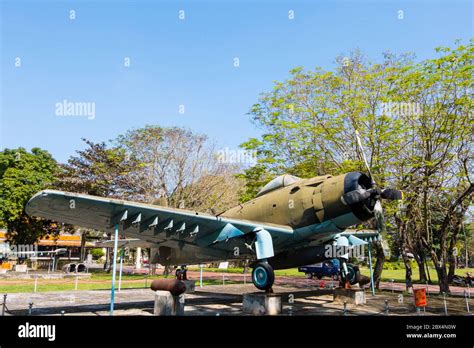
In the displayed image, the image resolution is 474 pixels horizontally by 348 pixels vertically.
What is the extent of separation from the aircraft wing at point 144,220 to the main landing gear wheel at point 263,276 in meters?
1.31

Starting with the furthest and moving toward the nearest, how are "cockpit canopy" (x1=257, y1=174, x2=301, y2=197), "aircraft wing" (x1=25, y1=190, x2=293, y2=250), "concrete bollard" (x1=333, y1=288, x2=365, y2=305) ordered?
1. "concrete bollard" (x1=333, y1=288, x2=365, y2=305)
2. "cockpit canopy" (x1=257, y1=174, x2=301, y2=197)
3. "aircraft wing" (x1=25, y1=190, x2=293, y2=250)

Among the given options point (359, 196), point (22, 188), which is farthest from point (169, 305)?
point (22, 188)

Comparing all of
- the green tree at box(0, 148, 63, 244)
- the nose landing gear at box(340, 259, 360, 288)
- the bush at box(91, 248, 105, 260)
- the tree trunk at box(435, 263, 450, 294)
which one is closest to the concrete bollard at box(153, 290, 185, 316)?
the nose landing gear at box(340, 259, 360, 288)

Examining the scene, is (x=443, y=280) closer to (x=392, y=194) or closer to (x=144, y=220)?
(x=392, y=194)

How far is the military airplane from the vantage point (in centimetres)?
1100

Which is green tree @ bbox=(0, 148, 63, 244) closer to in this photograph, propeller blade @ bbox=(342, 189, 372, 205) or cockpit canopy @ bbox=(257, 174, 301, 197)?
cockpit canopy @ bbox=(257, 174, 301, 197)

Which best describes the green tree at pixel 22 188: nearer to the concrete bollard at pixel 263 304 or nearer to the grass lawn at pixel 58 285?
the grass lawn at pixel 58 285

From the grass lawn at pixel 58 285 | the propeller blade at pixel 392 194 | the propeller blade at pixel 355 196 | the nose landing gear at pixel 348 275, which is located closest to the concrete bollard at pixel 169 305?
the propeller blade at pixel 355 196

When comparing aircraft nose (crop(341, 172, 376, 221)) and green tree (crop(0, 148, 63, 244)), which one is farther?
green tree (crop(0, 148, 63, 244))

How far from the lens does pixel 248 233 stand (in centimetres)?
1286

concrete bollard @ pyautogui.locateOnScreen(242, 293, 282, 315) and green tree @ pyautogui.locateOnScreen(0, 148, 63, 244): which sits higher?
green tree @ pyautogui.locateOnScreen(0, 148, 63, 244)

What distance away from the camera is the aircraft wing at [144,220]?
33.6 ft

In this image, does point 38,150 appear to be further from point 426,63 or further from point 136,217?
point 426,63
